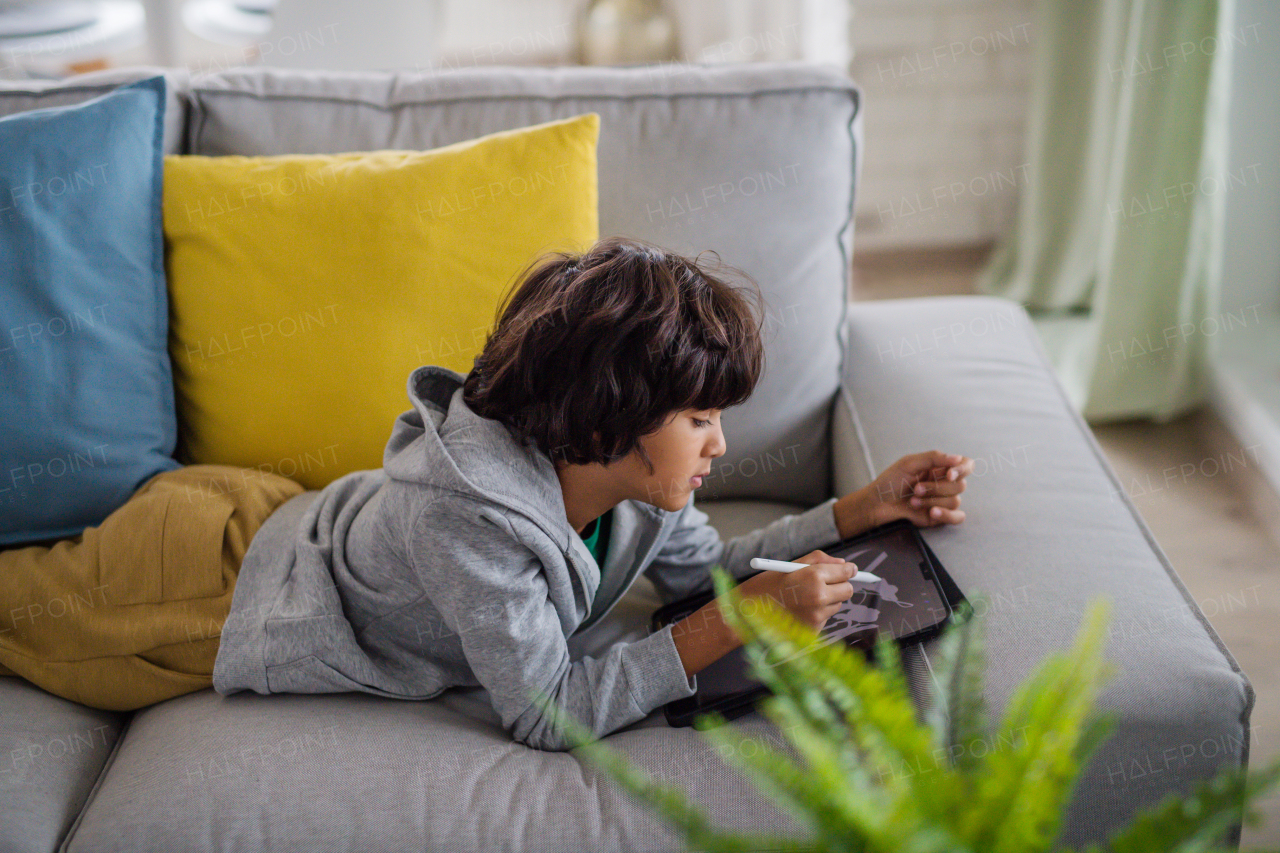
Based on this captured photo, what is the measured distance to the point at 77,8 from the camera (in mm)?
2049

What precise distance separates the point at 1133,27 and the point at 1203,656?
1.51 m

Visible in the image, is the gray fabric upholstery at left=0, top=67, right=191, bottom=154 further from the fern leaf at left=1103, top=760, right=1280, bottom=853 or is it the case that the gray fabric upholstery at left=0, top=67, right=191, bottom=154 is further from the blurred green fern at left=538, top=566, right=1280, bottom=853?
the fern leaf at left=1103, top=760, right=1280, bottom=853

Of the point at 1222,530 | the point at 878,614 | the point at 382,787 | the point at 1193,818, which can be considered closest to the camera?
the point at 1193,818

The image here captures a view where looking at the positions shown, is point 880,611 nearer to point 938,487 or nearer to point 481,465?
point 938,487

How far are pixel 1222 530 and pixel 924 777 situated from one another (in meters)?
1.53

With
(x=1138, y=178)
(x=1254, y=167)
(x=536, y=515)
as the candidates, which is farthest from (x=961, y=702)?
(x=1254, y=167)

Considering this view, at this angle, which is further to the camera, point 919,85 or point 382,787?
point 919,85

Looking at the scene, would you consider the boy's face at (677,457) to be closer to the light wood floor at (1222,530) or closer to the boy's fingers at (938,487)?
the boy's fingers at (938,487)

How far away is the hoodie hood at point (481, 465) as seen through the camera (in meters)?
0.84

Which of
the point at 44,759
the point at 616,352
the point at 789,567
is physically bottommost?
the point at 44,759

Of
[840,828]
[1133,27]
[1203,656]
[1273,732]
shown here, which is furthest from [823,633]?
[1133,27]

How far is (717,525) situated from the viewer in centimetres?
120

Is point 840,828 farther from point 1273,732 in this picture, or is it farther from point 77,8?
point 77,8

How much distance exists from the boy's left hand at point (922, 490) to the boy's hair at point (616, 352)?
220 mm
